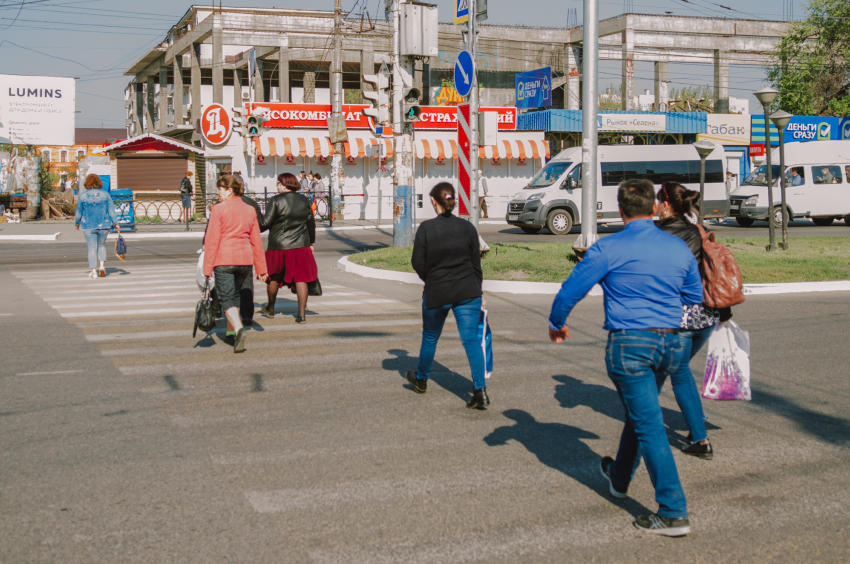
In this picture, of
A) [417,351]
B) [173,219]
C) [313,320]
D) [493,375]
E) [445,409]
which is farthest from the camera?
[173,219]

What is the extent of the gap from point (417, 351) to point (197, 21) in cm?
4462

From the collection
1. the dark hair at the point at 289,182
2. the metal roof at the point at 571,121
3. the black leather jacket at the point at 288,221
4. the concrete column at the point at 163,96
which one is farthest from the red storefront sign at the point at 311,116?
the black leather jacket at the point at 288,221

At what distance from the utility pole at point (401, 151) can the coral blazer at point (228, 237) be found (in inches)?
421

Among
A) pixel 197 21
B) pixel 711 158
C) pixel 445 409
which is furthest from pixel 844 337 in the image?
pixel 197 21

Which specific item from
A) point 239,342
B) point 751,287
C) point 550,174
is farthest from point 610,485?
point 550,174

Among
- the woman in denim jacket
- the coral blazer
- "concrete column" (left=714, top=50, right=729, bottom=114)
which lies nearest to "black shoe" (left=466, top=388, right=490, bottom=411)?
the coral blazer

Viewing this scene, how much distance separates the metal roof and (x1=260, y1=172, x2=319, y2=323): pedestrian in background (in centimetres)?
2993

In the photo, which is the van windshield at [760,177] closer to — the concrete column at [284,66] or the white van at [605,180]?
the white van at [605,180]

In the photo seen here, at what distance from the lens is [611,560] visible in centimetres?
352

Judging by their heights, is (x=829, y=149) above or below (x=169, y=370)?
above

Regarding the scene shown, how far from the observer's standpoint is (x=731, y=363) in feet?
16.8

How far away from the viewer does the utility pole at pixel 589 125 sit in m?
13.3

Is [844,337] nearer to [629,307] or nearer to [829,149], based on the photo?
[629,307]

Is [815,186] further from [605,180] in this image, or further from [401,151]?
[401,151]
